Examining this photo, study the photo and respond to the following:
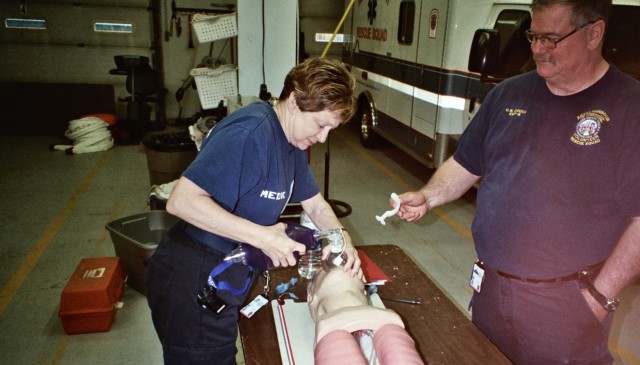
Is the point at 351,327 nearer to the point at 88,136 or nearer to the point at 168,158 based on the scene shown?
the point at 168,158

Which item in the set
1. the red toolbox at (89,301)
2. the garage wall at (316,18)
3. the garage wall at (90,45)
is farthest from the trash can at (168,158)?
the garage wall at (316,18)

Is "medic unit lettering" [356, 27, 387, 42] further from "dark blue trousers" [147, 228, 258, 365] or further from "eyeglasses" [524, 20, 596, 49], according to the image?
"dark blue trousers" [147, 228, 258, 365]

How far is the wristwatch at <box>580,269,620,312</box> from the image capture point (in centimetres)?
169

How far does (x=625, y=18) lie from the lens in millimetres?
3711

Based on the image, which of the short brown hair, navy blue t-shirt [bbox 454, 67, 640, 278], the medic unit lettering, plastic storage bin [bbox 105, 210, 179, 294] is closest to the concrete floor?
plastic storage bin [bbox 105, 210, 179, 294]

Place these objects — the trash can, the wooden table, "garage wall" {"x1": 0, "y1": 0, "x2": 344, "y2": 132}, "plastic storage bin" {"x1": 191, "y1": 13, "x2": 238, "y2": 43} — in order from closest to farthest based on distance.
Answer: the wooden table
the trash can
"plastic storage bin" {"x1": 191, "y1": 13, "x2": 238, "y2": 43}
"garage wall" {"x1": 0, "y1": 0, "x2": 344, "y2": 132}

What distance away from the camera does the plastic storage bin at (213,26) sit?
16.0ft

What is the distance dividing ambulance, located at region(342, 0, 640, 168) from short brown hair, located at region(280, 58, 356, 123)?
6.86 feet

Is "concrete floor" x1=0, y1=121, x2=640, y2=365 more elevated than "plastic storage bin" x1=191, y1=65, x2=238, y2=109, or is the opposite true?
"plastic storage bin" x1=191, y1=65, x2=238, y2=109

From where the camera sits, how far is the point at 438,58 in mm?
5281

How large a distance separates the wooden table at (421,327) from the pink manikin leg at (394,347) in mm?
292

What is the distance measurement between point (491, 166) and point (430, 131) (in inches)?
143

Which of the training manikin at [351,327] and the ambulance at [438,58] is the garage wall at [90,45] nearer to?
the ambulance at [438,58]

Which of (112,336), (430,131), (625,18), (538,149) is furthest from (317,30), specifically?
(538,149)
